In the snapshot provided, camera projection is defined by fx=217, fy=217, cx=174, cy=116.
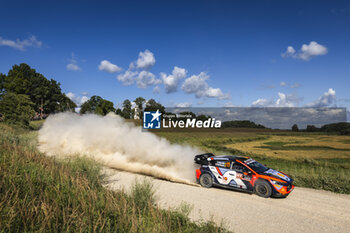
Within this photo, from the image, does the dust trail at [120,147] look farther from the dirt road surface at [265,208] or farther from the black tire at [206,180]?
the dirt road surface at [265,208]

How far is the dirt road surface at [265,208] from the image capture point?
8.66m

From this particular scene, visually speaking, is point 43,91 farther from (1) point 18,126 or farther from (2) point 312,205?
(2) point 312,205

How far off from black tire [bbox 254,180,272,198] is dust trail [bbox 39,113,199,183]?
15.4 ft

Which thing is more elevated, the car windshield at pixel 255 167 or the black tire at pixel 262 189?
the car windshield at pixel 255 167

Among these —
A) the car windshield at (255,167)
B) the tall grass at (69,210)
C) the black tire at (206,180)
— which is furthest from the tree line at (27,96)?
the car windshield at (255,167)

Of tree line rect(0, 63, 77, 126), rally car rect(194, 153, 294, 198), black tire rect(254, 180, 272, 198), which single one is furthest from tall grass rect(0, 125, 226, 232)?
tree line rect(0, 63, 77, 126)

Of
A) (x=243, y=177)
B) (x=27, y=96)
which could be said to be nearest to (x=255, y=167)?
(x=243, y=177)

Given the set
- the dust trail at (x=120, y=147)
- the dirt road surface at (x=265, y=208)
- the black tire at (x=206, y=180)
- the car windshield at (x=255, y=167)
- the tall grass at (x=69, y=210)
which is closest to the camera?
the tall grass at (x=69, y=210)

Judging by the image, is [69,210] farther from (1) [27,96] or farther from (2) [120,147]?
(1) [27,96]

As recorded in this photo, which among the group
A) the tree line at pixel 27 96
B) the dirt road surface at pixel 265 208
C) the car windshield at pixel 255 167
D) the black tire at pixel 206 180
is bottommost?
the dirt road surface at pixel 265 208

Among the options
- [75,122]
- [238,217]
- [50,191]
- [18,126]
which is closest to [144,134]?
[75,122]

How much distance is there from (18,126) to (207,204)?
40357 millimetres

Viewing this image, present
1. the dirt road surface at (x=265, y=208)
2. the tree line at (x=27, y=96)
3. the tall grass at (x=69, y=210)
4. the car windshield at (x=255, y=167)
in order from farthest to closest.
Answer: the tree line at (x=27, y=96), the car windshield at (x=255, y=167), the dirt road surface at (x=265, y=208), the tall grass at (x=69, y=210)

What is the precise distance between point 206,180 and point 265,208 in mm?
3963
